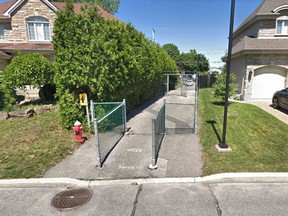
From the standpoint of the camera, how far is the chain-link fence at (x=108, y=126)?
5.22 metres

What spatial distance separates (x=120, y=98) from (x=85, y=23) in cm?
322

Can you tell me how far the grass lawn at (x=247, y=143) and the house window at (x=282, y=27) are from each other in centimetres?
805

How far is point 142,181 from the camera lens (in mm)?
4160

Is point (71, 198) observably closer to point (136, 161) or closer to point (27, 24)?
point (136, 161)

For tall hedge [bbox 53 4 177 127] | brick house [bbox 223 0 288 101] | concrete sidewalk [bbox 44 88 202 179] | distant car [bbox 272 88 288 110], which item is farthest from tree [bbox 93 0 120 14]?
concrete sidewalk [bbox 44 88 202 179]

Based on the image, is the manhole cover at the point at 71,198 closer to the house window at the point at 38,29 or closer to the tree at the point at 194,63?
the house window at the point at 38,29

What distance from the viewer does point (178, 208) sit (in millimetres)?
3342

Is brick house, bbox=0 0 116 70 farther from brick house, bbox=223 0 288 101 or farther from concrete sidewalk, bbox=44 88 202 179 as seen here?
concrete sidewalk, bbox=44 88 202 179

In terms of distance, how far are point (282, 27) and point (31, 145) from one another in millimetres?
17100

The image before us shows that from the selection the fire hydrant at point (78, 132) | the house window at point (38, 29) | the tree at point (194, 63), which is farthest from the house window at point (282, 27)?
the tree at point (194, 63)

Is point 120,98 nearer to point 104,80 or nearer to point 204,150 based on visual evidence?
point 104,80

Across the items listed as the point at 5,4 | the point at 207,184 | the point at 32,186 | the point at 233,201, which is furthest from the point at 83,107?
the point at 5,4

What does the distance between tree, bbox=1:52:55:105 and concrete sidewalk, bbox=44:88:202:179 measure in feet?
20.0

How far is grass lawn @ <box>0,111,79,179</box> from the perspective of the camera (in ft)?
15.3
